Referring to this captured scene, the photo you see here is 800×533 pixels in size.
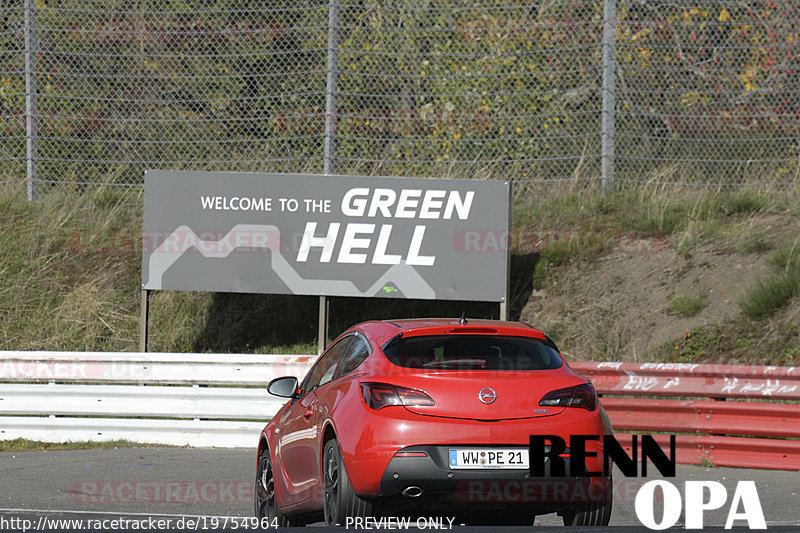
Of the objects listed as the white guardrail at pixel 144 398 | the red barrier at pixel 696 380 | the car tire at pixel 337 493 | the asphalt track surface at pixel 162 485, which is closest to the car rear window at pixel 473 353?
the car tire at pixel 337 493

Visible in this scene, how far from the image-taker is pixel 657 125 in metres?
18.4

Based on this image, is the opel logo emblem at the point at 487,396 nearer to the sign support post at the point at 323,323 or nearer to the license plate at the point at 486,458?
the license plate at the point at 486,458

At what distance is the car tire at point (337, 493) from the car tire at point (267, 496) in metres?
1.03

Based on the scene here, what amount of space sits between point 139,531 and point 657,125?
1287cm

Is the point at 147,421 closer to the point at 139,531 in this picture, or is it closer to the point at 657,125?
the point at 139,531

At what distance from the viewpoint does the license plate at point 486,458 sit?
7.00m

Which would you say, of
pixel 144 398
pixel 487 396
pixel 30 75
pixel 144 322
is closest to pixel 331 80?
pixel 144 322

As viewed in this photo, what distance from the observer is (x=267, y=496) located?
8930 mm

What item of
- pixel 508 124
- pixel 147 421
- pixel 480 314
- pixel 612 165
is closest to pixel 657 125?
pixel 612 165

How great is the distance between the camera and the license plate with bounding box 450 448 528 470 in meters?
7.00

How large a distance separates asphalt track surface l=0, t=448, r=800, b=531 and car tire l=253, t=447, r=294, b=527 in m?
0.33

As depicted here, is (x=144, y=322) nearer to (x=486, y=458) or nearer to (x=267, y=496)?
(x=267, y=496)

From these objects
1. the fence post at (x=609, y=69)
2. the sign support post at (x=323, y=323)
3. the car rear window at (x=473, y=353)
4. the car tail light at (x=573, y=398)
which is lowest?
the car tail light at (x=573, y=398)

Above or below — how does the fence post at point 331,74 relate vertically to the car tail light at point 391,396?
above
